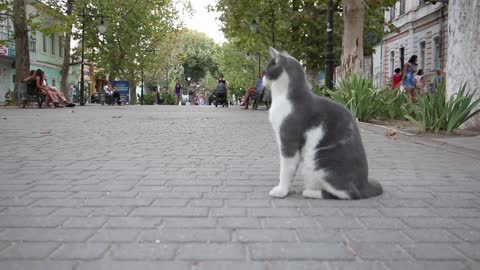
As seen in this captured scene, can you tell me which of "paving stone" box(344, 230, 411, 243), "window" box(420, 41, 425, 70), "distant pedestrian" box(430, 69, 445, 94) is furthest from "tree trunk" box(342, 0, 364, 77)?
"window" box(420, 41, 425, 70)

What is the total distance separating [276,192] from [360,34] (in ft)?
43.3

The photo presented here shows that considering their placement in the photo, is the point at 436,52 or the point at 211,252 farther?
the point at 436,52

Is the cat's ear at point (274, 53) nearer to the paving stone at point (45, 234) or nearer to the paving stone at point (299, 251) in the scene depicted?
the paving stone at point (299, 251)

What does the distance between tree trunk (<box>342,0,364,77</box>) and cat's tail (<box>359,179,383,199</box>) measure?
12.4 m

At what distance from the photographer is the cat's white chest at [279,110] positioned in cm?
381

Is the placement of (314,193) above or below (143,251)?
above

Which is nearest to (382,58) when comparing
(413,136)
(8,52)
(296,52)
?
(296,52)

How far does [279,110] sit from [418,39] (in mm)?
32945

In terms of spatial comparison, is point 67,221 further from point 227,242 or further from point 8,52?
point 8,52

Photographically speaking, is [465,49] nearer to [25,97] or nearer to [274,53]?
[274,53]

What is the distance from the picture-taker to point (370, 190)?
4109 mm

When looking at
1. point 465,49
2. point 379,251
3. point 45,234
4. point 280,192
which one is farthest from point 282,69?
point 465,49

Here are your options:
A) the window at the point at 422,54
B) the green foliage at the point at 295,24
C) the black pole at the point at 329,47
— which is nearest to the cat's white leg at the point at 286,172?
the black pole at the point at 329,47

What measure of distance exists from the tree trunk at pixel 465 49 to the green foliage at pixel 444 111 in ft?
2.26
